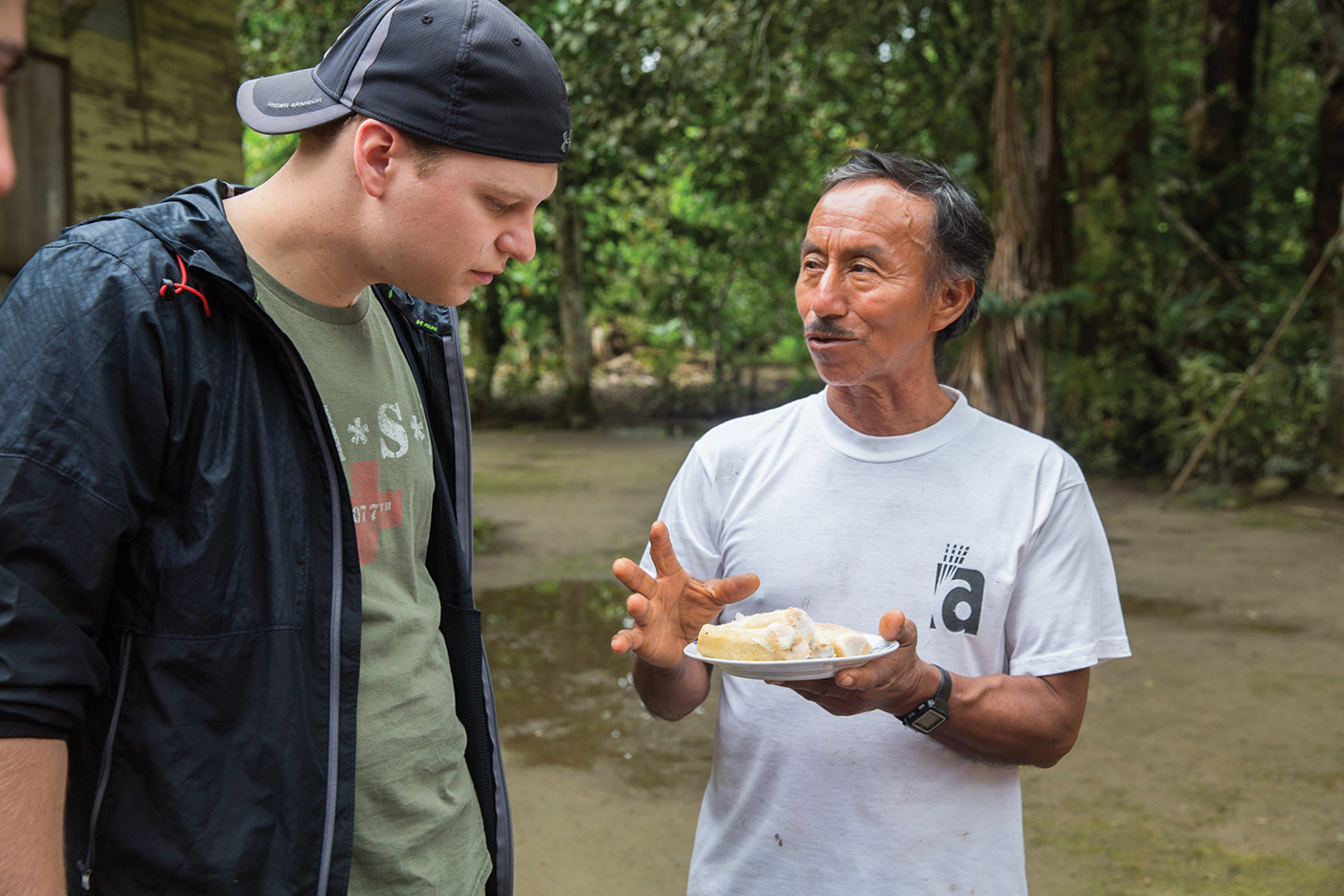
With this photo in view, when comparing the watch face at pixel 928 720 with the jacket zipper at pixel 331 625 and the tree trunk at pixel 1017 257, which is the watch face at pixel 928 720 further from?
the tree trunk at pixel 1017 257

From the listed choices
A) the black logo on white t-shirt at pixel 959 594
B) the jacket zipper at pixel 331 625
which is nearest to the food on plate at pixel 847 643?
the black logo on white t-shirt at pixel 959 594

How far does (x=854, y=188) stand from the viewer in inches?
77.4

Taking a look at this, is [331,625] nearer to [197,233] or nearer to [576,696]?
[197,233]

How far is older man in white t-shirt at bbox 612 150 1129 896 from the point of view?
1711mm

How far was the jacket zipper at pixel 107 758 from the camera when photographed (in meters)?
1.26

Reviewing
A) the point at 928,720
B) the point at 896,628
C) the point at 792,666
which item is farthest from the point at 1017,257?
the point at 792,666

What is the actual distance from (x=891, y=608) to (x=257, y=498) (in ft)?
3.30

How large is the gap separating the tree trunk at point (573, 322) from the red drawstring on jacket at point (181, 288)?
467 inches

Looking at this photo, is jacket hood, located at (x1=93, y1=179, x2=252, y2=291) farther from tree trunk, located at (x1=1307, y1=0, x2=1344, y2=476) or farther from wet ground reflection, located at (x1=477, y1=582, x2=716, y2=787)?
tree trunk, located at (x1=1307, y1=0, x2=1344, y2=476)

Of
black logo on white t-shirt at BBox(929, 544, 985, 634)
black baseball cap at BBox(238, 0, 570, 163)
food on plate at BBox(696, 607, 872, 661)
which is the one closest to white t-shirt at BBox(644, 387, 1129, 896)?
black logo on white t-shirt at BBox(929, 544, 985, 634)

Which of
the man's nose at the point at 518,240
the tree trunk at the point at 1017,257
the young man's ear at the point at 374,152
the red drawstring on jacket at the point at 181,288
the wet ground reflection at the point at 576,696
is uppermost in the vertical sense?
the young man's ear at the point at 374,152

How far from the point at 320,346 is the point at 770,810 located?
3.35ft

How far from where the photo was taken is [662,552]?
5.52 feet

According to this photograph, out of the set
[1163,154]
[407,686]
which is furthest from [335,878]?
[1163,154]
